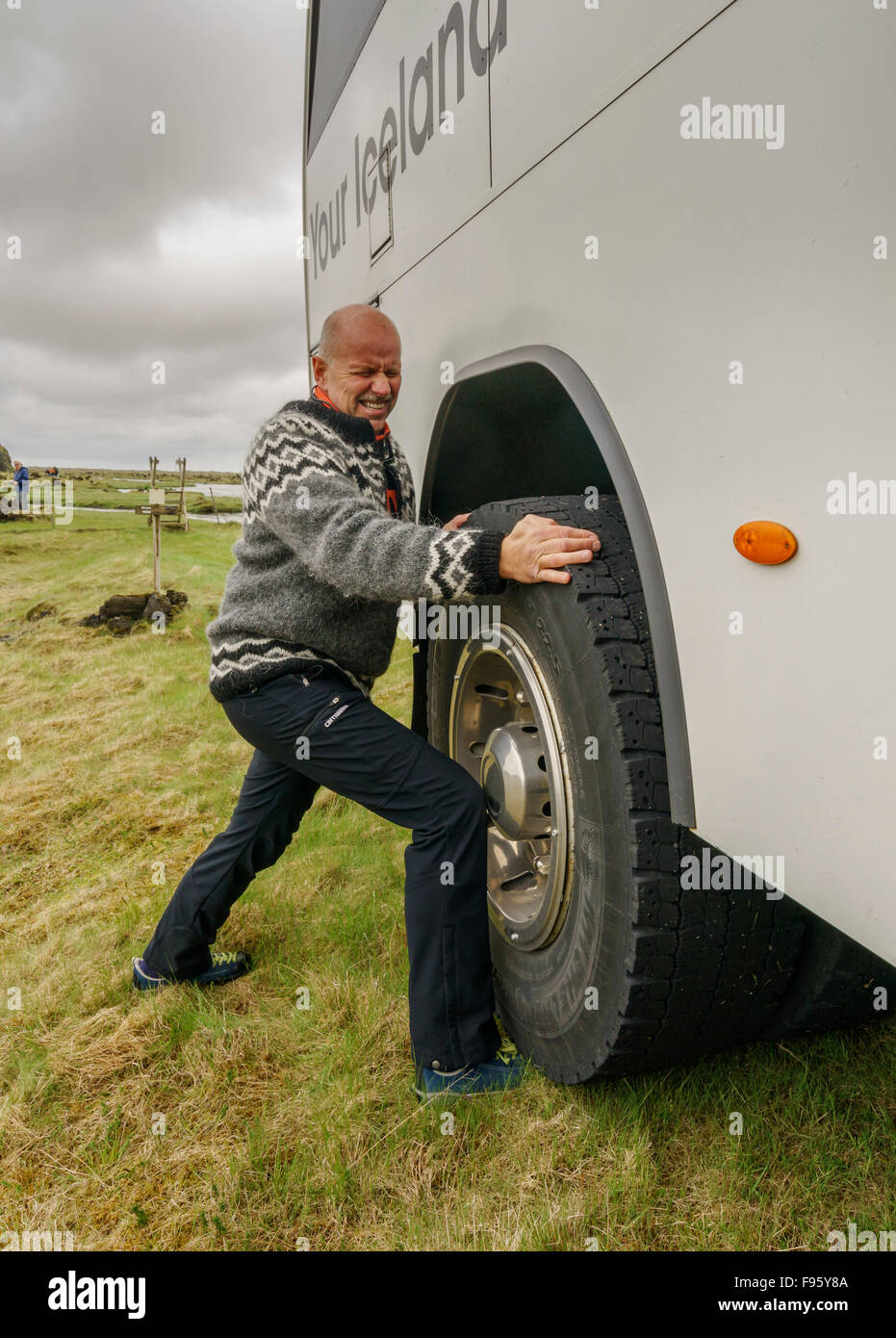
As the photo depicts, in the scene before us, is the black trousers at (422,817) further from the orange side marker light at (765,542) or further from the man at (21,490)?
the man at (21,490)

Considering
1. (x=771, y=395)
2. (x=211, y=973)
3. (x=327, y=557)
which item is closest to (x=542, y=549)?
(x=327, y=557)

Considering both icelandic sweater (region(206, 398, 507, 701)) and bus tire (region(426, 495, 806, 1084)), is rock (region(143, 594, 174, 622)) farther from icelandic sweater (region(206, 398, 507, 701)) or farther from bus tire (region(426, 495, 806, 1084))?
bus tire (region(426, 495, 806, 1084))

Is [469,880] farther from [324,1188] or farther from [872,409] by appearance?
[872,409]

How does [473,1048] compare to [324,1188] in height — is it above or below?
above

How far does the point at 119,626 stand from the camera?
8633 mm

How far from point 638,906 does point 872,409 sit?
0.85 meters

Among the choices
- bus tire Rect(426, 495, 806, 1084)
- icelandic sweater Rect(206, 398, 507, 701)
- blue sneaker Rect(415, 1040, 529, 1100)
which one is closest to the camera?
bus tire Rect(426, 495, 806, 1084)

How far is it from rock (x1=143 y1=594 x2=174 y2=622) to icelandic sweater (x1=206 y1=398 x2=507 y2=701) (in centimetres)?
707

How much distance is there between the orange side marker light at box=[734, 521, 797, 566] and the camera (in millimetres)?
1110

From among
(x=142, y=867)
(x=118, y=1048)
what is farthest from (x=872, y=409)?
(x=142, y=867)

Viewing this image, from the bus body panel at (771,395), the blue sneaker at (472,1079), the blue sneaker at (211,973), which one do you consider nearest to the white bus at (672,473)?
the bus body panel at (771,395)

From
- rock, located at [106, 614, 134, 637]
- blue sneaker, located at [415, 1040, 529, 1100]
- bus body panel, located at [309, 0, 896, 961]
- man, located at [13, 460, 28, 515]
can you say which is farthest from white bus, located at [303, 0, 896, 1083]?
man, located at [13, 460, 28, 515]

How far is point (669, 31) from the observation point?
1262 mm

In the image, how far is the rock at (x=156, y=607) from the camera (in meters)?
8.86
